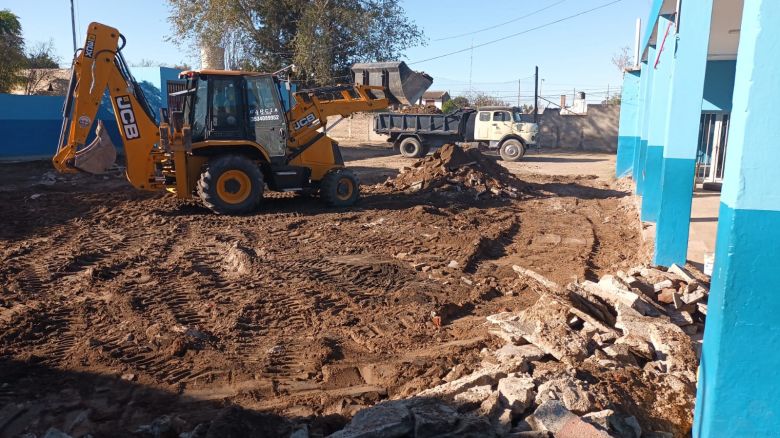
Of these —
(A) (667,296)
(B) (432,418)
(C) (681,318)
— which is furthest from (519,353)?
(A) (667,296)

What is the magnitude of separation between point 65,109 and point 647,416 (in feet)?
32.1

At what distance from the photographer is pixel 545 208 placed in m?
13.0

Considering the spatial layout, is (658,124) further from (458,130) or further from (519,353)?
(458,130)

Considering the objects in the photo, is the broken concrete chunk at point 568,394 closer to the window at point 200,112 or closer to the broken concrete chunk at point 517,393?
the broken concrete chunk at point 517,393

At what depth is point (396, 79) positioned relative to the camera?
12602 millimetres

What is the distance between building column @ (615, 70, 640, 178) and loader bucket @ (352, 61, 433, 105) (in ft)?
25.9

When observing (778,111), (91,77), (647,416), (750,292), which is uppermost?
(91,77)

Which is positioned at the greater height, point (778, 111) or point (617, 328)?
point (778, 111)

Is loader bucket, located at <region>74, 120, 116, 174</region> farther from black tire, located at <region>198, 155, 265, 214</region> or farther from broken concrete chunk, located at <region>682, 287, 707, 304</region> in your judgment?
broken concrete chunk, located at <region>682, 287, 707, 304</region>

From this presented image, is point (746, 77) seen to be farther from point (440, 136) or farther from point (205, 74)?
point (440, 136)

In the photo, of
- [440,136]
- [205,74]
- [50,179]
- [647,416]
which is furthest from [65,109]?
[440,136]

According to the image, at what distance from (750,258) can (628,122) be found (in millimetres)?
16087

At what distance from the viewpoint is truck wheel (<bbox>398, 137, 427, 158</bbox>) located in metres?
Answer: 23.8

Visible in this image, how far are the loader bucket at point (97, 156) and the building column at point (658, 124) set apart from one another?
29.9 ft
